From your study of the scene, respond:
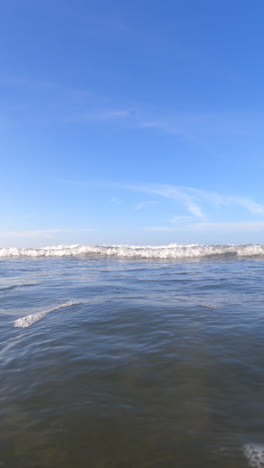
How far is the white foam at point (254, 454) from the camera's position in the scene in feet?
5.41

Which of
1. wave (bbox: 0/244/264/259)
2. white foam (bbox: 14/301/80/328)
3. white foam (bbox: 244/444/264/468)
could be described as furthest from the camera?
wave (bbox: 0/244/264/259)

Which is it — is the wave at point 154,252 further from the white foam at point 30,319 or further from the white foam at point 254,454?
the white foam at point 254,454

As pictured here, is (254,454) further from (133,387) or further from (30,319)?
(30,319)

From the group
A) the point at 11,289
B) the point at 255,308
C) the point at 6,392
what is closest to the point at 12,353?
the point at 6,392

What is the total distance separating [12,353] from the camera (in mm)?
3352

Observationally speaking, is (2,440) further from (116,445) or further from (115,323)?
(115,323)

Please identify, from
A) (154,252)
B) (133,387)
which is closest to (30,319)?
(133,387)

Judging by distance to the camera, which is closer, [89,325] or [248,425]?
[248,425]

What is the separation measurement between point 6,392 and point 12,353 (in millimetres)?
990

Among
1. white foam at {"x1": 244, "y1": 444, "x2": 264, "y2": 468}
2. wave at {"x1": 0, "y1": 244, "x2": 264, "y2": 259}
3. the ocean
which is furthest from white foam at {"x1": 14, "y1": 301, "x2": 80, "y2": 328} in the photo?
wave at {"x1": 0, "y1": 244, "x2": 264, "y2": 259}

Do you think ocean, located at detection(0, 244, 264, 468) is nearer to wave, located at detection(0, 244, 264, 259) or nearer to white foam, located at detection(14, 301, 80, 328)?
white foam, located at detection(14, 301, 80, 328)

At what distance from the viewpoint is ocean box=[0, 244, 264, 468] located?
5.72 ft

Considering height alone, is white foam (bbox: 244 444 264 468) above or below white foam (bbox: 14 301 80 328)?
below

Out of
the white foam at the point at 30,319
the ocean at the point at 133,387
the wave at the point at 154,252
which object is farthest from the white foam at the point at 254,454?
the wave at the point at 154,252
